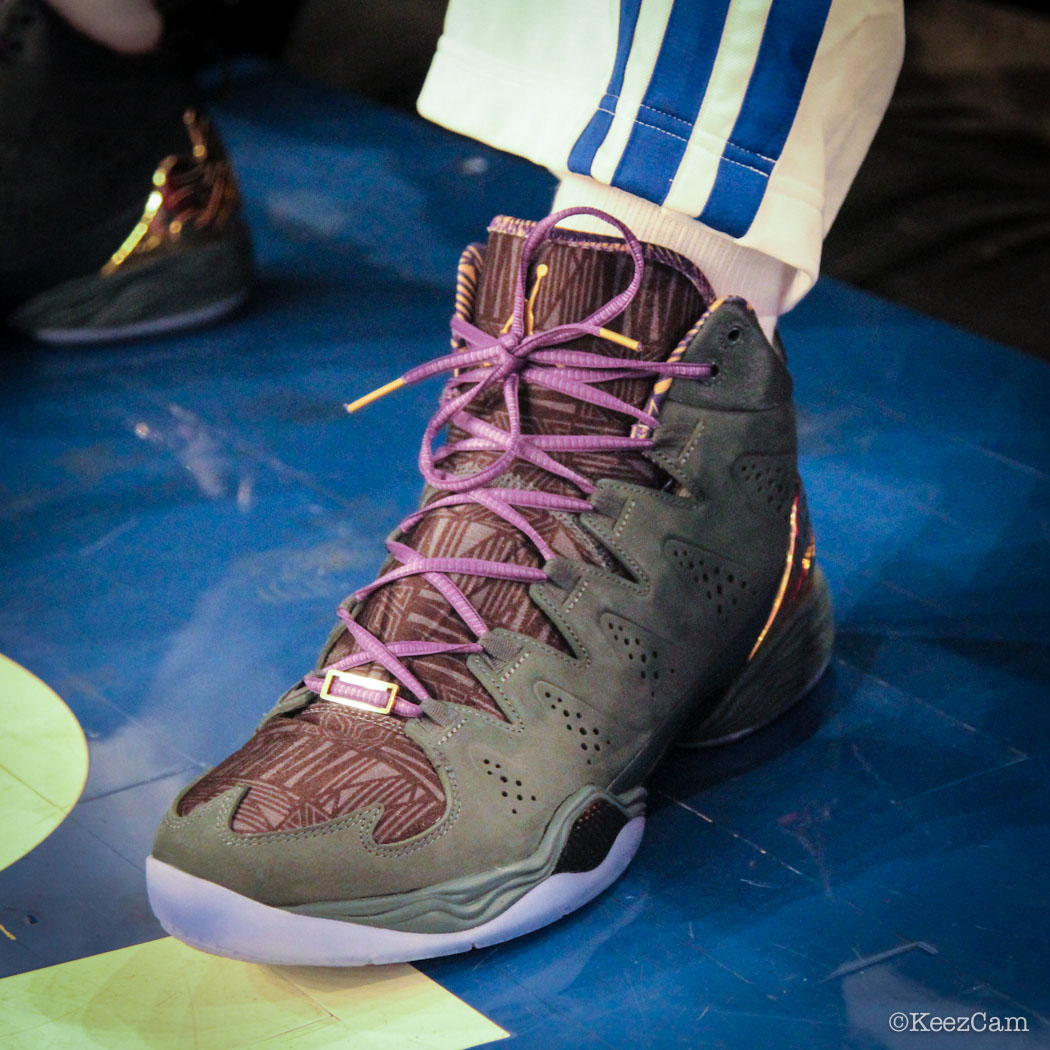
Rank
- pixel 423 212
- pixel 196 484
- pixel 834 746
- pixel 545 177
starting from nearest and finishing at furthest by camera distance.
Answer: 1. pixel 834 746
2. pixel 196 484
3. pixel 423 212
4. pixel 545 177

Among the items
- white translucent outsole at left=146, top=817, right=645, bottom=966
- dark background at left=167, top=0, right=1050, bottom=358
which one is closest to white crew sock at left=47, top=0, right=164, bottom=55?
dark background at left=167, top=0, right=1050, bottom=358

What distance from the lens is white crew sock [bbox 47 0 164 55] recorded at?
144cm

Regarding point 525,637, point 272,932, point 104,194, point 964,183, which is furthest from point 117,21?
point 964,183

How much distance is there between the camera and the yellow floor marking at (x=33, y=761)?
845mm

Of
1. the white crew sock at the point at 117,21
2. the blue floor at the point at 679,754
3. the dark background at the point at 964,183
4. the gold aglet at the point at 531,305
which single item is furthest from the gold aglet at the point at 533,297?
the dark background at the point at 964,183

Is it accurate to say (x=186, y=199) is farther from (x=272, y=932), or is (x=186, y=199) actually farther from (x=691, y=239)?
(x=272, y=932)

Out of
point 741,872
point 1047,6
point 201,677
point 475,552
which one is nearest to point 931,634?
point 741,872

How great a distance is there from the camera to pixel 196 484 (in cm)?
130

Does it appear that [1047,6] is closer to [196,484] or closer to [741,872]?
[196,484]

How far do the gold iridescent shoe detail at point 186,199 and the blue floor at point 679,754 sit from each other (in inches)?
4.8

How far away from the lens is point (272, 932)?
0.71 meters

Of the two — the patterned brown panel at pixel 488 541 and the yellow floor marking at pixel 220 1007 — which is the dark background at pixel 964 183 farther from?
the yellow floor marking at pixel 220 1007

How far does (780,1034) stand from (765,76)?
1.88 ft

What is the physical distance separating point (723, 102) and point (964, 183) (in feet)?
4.81
